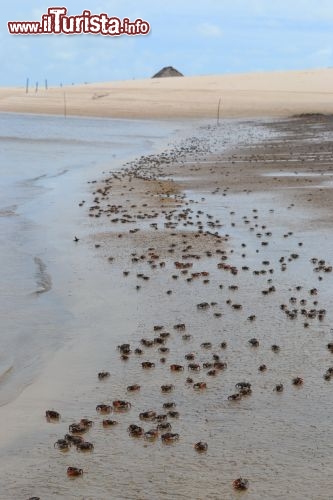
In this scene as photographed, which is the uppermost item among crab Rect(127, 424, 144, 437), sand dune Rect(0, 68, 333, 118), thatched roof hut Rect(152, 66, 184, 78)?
thatched roof hut Rect(152, 66, 184, 78)

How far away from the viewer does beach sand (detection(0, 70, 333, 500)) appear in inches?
215

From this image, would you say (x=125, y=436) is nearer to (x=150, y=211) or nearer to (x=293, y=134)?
(x=150, y=211)

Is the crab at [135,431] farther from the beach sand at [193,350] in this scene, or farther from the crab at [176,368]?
the crab at [176,368]

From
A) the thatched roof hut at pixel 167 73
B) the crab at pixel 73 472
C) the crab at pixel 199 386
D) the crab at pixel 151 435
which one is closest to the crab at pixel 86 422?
the crab at pixel 151 435

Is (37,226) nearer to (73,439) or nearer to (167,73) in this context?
(73,439)

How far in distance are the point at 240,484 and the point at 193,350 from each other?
271 cm

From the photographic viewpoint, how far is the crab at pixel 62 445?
19.0 feet

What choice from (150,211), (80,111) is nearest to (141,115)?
(80,111)

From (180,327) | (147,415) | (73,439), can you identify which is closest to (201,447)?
(147,415)

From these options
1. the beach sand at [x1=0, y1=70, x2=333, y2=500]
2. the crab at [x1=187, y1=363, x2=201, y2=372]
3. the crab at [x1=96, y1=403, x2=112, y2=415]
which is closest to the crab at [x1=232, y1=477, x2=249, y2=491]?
the beach sand at [x1=0, y1=70, x2=333, y2=500]

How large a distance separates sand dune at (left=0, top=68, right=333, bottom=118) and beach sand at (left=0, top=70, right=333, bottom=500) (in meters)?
45.2

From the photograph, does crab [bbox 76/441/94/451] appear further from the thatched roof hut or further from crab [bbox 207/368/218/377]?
the thatched roof hut

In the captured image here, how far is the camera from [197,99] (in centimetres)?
7175

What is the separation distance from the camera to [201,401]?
21.9ft
